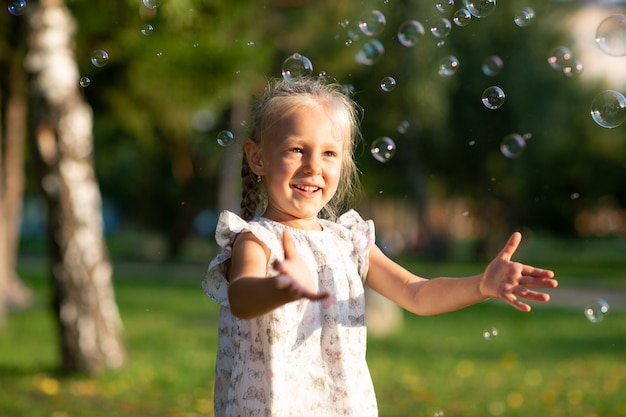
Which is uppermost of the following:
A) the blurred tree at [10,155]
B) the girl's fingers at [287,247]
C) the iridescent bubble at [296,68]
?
the blurred tree at [10,155]

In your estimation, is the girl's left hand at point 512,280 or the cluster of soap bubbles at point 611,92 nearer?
the girl's left hand at point 512,280

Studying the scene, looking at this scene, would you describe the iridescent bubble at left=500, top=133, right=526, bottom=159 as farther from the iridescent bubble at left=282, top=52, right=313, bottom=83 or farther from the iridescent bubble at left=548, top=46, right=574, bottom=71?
the iridescent bubble at left=282, top=52, right=313, bottom=83

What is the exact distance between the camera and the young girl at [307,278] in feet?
9.04

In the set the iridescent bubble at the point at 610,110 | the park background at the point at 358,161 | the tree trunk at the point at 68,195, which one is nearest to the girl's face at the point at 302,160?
the park background at the point at 358,161

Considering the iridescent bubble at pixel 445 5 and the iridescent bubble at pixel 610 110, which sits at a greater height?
the iridescent bubble at pixel 445 5

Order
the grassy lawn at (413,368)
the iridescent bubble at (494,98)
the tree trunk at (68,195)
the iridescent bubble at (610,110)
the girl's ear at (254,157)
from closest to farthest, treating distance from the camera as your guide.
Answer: the girl's ear at (254,157)
the iridescent bubble at (494,98)
the iridescent bubble at (610,110)
the grassy lawn at (413,368)
the tree trunk at (68,195)

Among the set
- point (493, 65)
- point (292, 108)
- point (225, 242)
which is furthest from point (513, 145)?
point (225, 242)

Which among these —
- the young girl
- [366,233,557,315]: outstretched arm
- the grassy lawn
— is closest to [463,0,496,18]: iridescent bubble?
the young girl

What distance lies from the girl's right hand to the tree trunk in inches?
215

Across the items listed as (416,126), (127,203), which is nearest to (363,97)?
(416,126)

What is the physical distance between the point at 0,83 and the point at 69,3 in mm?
5564

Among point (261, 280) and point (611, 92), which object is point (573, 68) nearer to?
point (611, 92)

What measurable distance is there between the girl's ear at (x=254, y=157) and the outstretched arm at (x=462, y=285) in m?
0.48

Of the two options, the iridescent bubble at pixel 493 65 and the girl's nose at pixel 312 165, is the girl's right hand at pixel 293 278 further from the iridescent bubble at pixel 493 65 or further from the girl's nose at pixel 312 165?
the iridescent bubble at pixel 493 65
